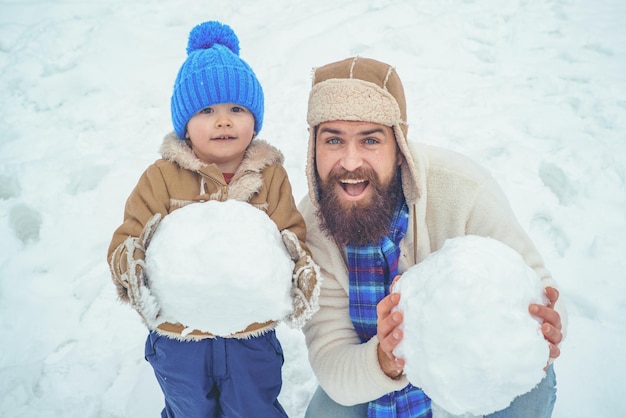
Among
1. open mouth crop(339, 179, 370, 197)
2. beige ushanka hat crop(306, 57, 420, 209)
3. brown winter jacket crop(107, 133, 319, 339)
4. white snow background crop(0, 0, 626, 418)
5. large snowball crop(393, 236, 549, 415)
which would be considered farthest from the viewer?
white snow background crop(0, 0, 626, 418)

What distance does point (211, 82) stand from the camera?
5.80 ft

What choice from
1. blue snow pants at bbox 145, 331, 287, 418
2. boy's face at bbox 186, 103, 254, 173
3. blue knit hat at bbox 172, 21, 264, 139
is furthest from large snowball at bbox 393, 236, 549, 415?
blue knit hat at bbox 172, 21, 264, 139

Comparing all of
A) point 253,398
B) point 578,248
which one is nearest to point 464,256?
point 253,398

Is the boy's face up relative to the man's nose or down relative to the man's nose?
up

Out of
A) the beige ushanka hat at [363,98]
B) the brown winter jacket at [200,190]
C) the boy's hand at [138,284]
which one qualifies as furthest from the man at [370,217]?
the boy's hand at [138,284]

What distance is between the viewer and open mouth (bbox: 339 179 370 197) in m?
1.80

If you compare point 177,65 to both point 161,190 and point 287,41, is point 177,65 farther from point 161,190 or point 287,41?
point 161,190

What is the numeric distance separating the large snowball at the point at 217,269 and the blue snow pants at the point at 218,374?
0.28m

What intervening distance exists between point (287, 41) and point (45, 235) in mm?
2801

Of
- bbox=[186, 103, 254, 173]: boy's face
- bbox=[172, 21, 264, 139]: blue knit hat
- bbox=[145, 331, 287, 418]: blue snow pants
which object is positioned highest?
bbox=[172, 21, 264, 139]: blue knit hat

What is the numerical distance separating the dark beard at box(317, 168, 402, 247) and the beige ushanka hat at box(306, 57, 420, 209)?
0.42 ft

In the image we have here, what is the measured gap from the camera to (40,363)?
230 centimetres

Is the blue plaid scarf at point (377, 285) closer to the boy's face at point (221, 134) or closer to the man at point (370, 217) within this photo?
the man at point (370, 217)

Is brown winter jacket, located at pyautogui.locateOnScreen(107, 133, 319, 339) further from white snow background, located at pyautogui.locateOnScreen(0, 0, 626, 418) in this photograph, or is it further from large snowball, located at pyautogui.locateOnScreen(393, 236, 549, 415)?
white snow background, located at pyautogui.locateOnScreen(0, 0, 626, 418)
